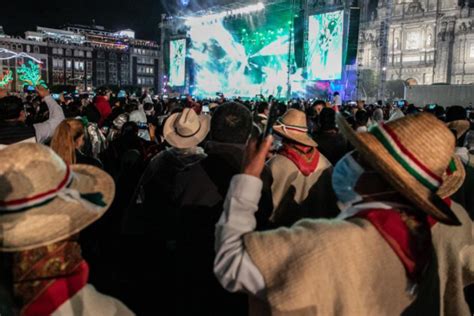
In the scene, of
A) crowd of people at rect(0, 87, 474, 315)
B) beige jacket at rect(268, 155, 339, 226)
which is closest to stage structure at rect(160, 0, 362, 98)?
beige jacket at rect(268, 155, 339, 226)

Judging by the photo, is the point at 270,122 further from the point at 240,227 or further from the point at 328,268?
the point at 328,268

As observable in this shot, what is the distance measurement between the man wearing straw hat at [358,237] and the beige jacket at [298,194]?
1732 mm

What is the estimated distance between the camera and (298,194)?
3.52m

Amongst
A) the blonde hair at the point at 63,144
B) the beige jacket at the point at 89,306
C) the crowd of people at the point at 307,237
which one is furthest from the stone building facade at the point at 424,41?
the beige jacket at the point at 89,306

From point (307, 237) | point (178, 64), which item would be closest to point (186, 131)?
point (307, 237)

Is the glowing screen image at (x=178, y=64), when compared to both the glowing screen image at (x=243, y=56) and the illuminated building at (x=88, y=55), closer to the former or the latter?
the glowing screen image at (x=243, y=56)

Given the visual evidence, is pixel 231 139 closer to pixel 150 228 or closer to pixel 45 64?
pixel 150 228

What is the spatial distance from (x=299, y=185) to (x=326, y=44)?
27.1 meters

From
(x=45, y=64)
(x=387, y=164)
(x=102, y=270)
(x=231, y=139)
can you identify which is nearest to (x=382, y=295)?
(x=387, y=164)

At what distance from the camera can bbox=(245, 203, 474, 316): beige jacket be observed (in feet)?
4.61

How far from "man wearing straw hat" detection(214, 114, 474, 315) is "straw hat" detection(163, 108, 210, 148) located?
2015mm

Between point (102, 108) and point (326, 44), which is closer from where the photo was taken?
point (102, 108)

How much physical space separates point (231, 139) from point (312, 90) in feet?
116

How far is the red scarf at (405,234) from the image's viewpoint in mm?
1520
